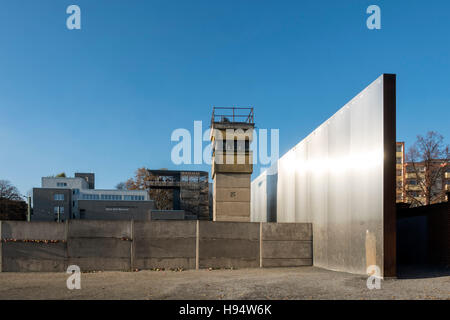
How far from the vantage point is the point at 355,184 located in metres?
13.0

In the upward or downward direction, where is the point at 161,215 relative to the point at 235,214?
downward

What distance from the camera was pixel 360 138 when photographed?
1281 centimetres

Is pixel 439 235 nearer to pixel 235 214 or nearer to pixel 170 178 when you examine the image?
pixel 235 214

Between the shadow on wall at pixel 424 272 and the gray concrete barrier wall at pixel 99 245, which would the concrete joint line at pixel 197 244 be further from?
the shadow on wall at pixel 424 272

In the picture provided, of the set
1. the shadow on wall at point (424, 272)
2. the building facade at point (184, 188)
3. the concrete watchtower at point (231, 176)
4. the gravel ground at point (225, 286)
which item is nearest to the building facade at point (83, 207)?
the building facade at point (184, 188)

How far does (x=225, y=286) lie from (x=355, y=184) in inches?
228

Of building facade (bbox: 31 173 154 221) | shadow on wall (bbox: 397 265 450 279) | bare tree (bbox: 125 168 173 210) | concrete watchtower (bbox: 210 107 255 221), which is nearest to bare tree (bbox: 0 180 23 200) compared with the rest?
building facade (bbox: 31 173 154 221)

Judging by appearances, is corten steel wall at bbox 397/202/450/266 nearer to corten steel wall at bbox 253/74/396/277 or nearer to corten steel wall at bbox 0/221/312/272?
corten steel wall at bbox 253/74/396/277

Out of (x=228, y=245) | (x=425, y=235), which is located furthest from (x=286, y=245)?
(x=425, y=235)

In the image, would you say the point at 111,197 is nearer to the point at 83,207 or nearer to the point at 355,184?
the point at 83,207

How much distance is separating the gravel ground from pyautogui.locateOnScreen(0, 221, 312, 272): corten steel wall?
3.29 ft

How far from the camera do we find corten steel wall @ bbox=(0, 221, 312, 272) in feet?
50.7

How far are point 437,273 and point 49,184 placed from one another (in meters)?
78.7
